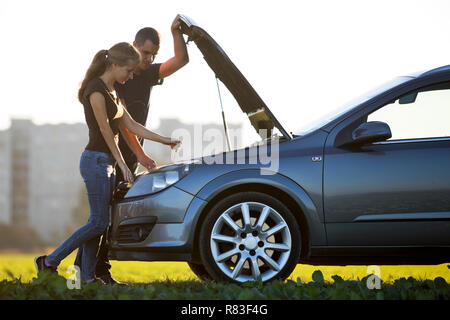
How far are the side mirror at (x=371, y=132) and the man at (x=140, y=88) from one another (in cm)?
198

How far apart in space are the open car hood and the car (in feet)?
1.43

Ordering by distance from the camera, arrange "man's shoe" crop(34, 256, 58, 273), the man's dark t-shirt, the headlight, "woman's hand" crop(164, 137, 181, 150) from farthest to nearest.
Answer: the man's dark t-shirt
"woman's hand" crop(164, 137, 181, 150)
"man's shoe" crop(34, 256, 58, 273)
the headlight

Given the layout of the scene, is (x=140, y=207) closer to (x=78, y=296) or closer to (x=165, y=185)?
(x=165, y=185)

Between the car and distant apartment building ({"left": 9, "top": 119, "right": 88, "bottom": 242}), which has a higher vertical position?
distant apartment building ({"left": 9, "top": 119, "right": 88, "bottom": 242})

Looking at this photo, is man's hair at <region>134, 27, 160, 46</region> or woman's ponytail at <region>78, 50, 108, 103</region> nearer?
woman's ponytail at <region>78, 50, 108, 103</region>

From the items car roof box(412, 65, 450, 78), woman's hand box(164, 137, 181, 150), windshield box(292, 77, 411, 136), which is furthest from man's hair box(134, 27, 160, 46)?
car roof box(412, 65, 450, 78)

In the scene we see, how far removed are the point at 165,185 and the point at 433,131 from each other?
2.23m

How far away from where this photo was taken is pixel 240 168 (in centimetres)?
542

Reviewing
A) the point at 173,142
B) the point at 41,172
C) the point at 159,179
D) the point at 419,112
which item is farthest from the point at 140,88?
the point at 41,172

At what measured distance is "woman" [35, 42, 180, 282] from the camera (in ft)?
18.4

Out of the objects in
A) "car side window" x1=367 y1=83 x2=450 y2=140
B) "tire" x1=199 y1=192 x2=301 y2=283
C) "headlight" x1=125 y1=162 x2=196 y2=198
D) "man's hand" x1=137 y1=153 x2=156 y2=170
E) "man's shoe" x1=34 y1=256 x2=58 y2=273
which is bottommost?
"man's shoe" x1=34 y1=256 x2=58 y2=273

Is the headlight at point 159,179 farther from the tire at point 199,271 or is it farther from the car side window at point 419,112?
the car side window at point 419,112

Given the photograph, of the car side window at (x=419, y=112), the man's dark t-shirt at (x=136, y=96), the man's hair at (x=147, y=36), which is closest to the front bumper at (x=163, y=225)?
the man's dark t-shirt at (x=136, y=96)

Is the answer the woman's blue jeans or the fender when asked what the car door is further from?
the woman's blue jeans
